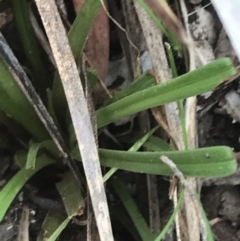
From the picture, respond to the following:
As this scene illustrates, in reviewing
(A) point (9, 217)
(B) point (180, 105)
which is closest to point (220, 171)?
(B) point (180, 105)

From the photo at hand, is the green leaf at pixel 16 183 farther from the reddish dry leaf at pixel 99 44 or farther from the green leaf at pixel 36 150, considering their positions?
the reddish dry leaf at pixel 99 44

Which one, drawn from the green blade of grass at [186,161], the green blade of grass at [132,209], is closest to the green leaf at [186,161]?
the green blade of grass at [186,161]

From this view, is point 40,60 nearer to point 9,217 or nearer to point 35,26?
point 35,26

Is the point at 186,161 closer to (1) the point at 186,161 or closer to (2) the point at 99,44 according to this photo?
(1) the point at 186,161

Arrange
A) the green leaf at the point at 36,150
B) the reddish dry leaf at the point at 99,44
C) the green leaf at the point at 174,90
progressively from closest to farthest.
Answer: the green leaf at the point at 174,90
the green leaf at the point at 36,150
the reddish dry leaf at the point at 99,44

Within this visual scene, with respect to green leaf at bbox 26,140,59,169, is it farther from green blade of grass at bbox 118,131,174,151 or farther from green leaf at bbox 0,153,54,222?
green blade of grass at bbox 118,131,174,151

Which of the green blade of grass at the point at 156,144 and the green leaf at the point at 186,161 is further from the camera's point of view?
the green blade of grass at the point at 156,144

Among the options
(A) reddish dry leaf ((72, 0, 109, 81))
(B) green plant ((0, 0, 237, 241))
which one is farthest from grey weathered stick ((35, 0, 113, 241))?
(A) reddish dry leaf ((72, 0, 109, 81))
